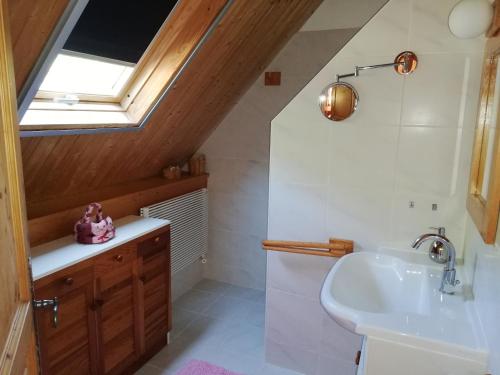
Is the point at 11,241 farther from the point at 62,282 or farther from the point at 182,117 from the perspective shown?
the point at 182,117

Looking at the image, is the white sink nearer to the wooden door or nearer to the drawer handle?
the wooden door

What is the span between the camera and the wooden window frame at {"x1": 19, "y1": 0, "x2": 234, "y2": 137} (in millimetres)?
1750

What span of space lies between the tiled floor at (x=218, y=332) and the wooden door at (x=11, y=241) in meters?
1.61

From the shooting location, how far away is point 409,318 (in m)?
1.32

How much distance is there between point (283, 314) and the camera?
2.22 metres

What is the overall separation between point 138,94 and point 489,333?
192 centimetres

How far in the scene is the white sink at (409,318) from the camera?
47.4 inches

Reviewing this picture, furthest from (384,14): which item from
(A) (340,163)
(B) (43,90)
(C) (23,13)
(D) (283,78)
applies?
(B) (43,90)

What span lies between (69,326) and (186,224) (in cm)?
142

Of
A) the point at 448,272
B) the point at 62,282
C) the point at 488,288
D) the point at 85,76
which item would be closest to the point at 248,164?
the point at 85,76

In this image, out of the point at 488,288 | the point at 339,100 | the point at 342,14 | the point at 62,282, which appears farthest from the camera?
the point at 342,14

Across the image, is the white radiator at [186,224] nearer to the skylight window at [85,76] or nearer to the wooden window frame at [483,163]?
the skylight window at [85,76]

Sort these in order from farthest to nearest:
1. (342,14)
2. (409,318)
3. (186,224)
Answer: (186,224) < (342,14) < (409,318)

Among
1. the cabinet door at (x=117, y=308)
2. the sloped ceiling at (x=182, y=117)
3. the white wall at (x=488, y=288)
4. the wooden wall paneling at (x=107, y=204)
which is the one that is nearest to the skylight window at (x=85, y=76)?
the sloped ceiling at (x=182, y=117)
